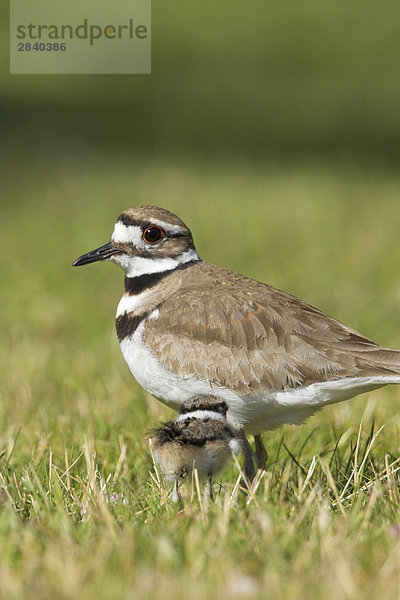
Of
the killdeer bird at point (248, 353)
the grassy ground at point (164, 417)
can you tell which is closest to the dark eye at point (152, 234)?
the killdeer bird at point (248, 353)

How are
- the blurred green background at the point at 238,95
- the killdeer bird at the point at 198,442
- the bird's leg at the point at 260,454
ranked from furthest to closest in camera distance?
the blurred green background at the point at 238,95 < the bird's leg at the point at 260,454 < the killdeer bird at the point at 198,442

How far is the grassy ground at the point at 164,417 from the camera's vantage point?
2.92 metres

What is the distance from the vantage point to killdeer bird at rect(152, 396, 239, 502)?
408 cm

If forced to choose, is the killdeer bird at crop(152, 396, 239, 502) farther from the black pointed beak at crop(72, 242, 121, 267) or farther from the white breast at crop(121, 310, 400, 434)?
the black pointed beak at crop(72, 242, 121, 267)

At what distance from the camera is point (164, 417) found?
18.1 feet

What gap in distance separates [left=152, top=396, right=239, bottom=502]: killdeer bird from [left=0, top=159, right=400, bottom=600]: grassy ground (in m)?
0.14

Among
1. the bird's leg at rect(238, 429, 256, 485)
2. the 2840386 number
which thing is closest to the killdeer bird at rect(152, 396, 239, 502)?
the bird's leg at rect(238, 429, 256, 485)

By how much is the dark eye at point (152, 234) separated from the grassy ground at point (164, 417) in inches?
45.6

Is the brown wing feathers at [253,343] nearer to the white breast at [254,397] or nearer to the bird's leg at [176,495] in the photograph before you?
the white breast at [254,397]

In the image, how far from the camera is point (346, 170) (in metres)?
15.1

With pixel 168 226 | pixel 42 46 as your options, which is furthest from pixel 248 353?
pixel 42 46

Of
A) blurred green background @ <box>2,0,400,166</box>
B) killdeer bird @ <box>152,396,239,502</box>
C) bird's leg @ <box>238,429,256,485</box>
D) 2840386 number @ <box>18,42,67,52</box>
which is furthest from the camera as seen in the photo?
2840386 number @ <box>18,42,67,52</box>

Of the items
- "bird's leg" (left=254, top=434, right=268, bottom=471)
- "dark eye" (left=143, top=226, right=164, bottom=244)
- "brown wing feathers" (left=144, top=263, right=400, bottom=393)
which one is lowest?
"bird's leg" (left=254, top=434, right=268, bottom=471)

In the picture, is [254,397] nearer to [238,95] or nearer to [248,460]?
[248,460]
